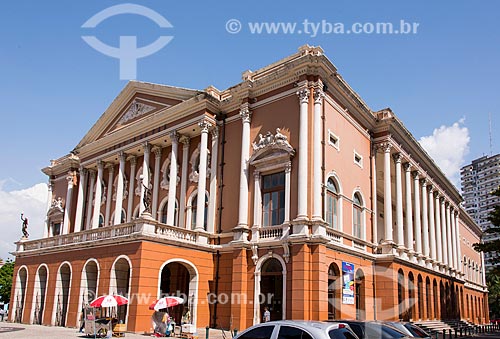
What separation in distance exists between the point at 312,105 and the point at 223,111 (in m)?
6.93

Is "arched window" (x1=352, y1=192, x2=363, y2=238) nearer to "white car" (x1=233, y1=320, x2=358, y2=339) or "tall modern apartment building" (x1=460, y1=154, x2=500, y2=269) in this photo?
"white car" (x1=233, y1=320, x2=358, y2=339)

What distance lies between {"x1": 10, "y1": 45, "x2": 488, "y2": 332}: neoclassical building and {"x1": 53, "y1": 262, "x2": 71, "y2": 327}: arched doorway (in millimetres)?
75

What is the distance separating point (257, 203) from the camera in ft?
87.7

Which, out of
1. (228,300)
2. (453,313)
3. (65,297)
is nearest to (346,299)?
(228,300)

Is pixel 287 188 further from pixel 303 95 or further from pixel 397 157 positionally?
pixel 397 157

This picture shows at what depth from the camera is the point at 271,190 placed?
26.7 m

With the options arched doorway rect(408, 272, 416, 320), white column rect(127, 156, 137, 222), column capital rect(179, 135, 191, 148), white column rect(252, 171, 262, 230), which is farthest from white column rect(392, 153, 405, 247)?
white column rect(127, 156, 137, 222)

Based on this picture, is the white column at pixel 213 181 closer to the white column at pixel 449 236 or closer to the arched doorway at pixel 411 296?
the arched doorway at pixel 411 296

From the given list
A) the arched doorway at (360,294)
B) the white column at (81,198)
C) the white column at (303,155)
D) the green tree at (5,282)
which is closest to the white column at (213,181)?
the white column at (303,155)

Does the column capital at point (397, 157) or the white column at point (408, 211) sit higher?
the column capital at point (397, 157)

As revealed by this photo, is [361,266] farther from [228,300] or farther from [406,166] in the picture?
[406,166]

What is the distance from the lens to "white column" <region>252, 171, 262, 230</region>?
26.5 m

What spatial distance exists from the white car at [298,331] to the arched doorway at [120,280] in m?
16.4

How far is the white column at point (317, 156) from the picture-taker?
2420cm
